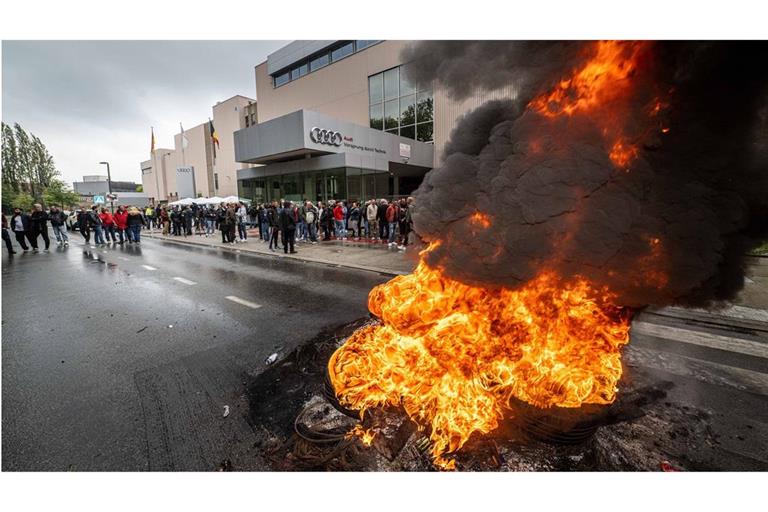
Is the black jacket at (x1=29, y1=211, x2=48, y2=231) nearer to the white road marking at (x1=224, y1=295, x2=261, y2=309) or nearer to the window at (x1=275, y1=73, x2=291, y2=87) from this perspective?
the white road marking at (x1=224, y1=295, x2=261, y2=309)

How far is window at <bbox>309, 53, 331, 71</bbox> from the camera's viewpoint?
2647cm

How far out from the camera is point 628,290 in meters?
2.69

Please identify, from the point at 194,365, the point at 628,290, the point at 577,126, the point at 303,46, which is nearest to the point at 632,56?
the point at 577,126

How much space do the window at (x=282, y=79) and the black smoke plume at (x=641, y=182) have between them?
31490mm

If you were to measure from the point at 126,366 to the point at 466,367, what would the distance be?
388 centimetres

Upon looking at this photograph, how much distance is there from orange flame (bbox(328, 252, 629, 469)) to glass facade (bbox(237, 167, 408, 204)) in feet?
59.0

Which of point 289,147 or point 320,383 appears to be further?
point 289,147

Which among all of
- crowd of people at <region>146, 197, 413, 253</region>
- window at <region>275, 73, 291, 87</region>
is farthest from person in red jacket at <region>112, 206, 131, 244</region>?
window at <region>275, 73, 291, 87</region>

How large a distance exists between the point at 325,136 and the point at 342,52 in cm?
1099

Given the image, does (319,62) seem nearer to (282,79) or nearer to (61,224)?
(282,79)

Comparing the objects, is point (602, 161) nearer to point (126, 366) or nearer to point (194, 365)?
point (194, 365)

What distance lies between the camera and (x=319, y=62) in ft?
88.3

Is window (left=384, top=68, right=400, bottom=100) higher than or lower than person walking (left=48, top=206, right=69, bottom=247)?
higher

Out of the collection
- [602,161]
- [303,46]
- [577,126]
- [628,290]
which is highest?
[303,46]
